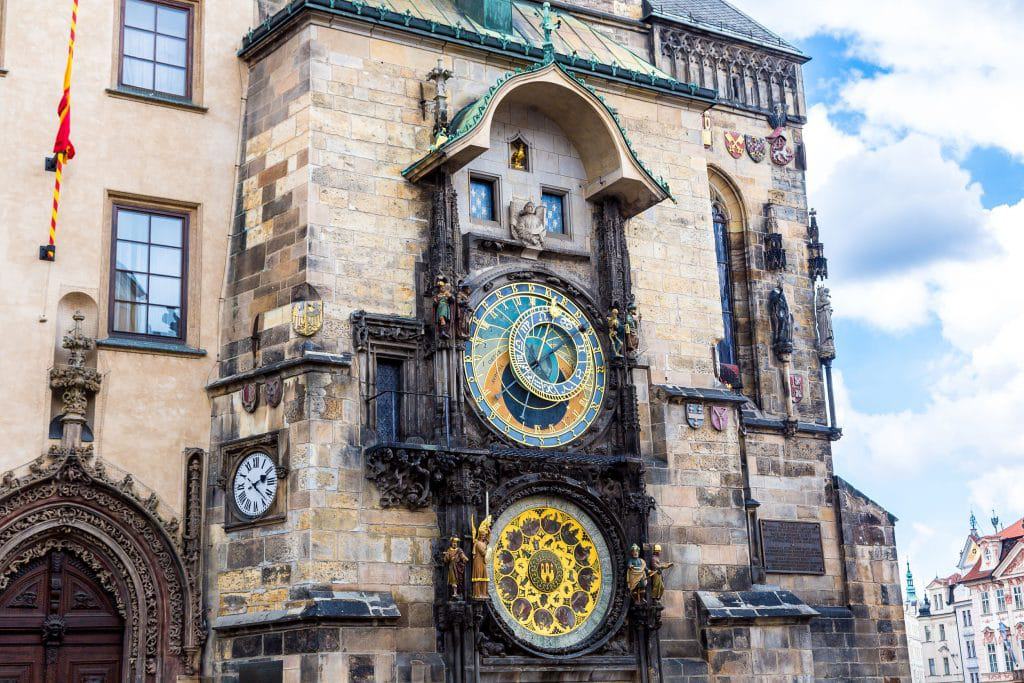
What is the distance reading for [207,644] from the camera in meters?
16.0

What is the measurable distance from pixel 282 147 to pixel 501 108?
304 centimetres

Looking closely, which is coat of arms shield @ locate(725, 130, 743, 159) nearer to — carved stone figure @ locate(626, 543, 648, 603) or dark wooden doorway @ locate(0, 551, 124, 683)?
carved stone figure @ locate(626, 543, 648, 603)

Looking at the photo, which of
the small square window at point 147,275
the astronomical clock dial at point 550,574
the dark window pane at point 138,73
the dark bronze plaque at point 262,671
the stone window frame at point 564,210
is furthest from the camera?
the stone window frame at point 564,210

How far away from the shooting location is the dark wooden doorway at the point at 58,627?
50.0 ft

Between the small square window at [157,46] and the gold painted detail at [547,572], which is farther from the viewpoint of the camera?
the small square window at [157,46]

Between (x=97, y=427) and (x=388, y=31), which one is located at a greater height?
(x=388, y=31)

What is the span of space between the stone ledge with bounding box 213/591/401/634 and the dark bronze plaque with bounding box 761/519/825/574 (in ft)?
25.9

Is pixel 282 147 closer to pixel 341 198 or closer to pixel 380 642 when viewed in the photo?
pixel 341 198

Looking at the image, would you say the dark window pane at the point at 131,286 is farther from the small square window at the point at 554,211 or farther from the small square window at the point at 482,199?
the small square window at the point at 554,211

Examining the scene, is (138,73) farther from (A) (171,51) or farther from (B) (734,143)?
(B) (734,143)

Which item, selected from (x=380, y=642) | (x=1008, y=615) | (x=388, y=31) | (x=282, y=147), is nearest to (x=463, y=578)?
(x=380, y=642)

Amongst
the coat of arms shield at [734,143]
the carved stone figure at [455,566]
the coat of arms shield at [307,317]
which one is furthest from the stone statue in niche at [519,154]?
the coat of arms shield at [734,143]

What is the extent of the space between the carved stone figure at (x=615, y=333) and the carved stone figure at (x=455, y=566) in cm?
368

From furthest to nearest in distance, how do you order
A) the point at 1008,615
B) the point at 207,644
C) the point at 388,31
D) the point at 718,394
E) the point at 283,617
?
the point at 1008,615
the point at 718,394
the point at 388,31
the point at 207,644
the point at 283,617
